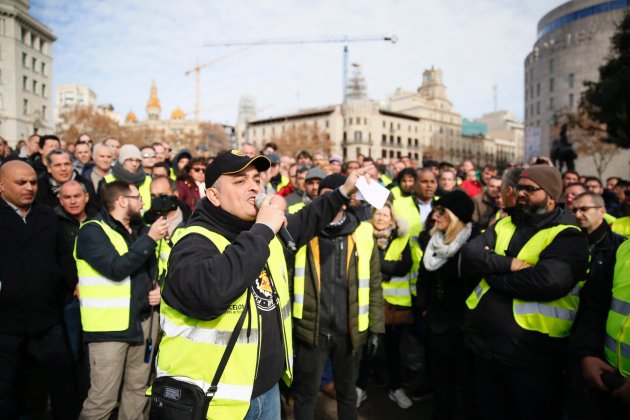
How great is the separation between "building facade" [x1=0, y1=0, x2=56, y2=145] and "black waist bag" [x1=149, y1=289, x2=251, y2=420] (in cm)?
6030

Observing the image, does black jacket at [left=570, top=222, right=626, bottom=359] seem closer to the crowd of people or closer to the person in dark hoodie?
the crowd of people

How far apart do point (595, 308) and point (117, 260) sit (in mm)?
3407

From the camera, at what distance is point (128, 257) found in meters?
3.24

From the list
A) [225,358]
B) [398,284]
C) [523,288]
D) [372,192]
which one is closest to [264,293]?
[225,358]

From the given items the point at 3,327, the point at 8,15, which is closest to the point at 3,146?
the point at 3,327

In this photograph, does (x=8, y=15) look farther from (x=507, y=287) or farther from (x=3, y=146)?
(x=507, y=287)

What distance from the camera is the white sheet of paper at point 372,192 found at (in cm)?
262

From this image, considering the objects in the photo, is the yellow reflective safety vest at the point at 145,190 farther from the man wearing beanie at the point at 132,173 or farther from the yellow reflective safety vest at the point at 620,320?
the yellow reflective safety vest at the point at 620,320

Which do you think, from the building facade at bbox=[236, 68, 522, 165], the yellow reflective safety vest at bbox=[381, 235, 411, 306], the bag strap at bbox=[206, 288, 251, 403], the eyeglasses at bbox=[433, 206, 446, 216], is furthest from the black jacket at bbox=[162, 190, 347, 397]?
the building facade at bbox=[236, 68, 522, 165]

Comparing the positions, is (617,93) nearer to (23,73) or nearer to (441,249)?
(441,249)

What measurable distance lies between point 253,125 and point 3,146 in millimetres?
87077

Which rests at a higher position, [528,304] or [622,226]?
[622,226]

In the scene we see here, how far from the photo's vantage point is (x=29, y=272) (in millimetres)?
3424

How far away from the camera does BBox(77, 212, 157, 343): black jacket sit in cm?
323
